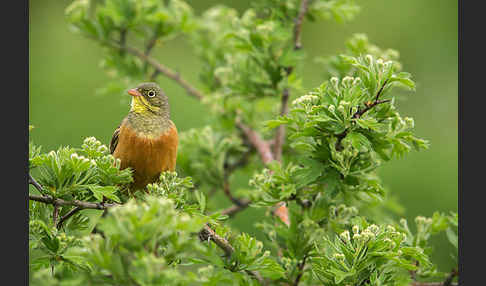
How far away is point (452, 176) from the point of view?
253 inches

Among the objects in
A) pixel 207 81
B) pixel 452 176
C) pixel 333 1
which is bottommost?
pixel 452 176

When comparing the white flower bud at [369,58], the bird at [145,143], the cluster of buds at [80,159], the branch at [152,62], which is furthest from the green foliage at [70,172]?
the branch at [152,62]

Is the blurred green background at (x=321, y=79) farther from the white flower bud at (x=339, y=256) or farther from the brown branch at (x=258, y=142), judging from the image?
the white flower bud at (x=339, y=256)

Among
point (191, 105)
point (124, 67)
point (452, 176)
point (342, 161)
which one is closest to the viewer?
point (342, 161)

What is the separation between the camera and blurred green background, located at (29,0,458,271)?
634 centimetres

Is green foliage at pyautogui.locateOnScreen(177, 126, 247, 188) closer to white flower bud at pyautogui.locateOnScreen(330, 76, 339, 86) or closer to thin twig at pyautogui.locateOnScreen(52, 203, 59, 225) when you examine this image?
white flower bud at pyautogui.locateOnScreen(330, 76, 339, 86)

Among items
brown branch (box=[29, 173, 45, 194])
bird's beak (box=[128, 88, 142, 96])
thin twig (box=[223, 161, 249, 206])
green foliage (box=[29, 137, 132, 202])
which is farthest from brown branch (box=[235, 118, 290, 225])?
brown branch (box=[29, 173, 45, 194])

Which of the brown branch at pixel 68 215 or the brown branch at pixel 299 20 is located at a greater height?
the brown branch at pixel 299 20

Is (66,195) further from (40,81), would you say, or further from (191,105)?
(40,81)

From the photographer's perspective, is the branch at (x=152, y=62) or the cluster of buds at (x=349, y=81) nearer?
the cluster of buds at (x=349, y=81)

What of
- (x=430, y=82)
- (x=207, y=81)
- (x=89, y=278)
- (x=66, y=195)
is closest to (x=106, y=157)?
(x=66, y=195)

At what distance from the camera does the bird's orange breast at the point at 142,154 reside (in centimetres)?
262

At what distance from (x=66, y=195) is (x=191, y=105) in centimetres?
513

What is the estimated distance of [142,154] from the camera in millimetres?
2627
